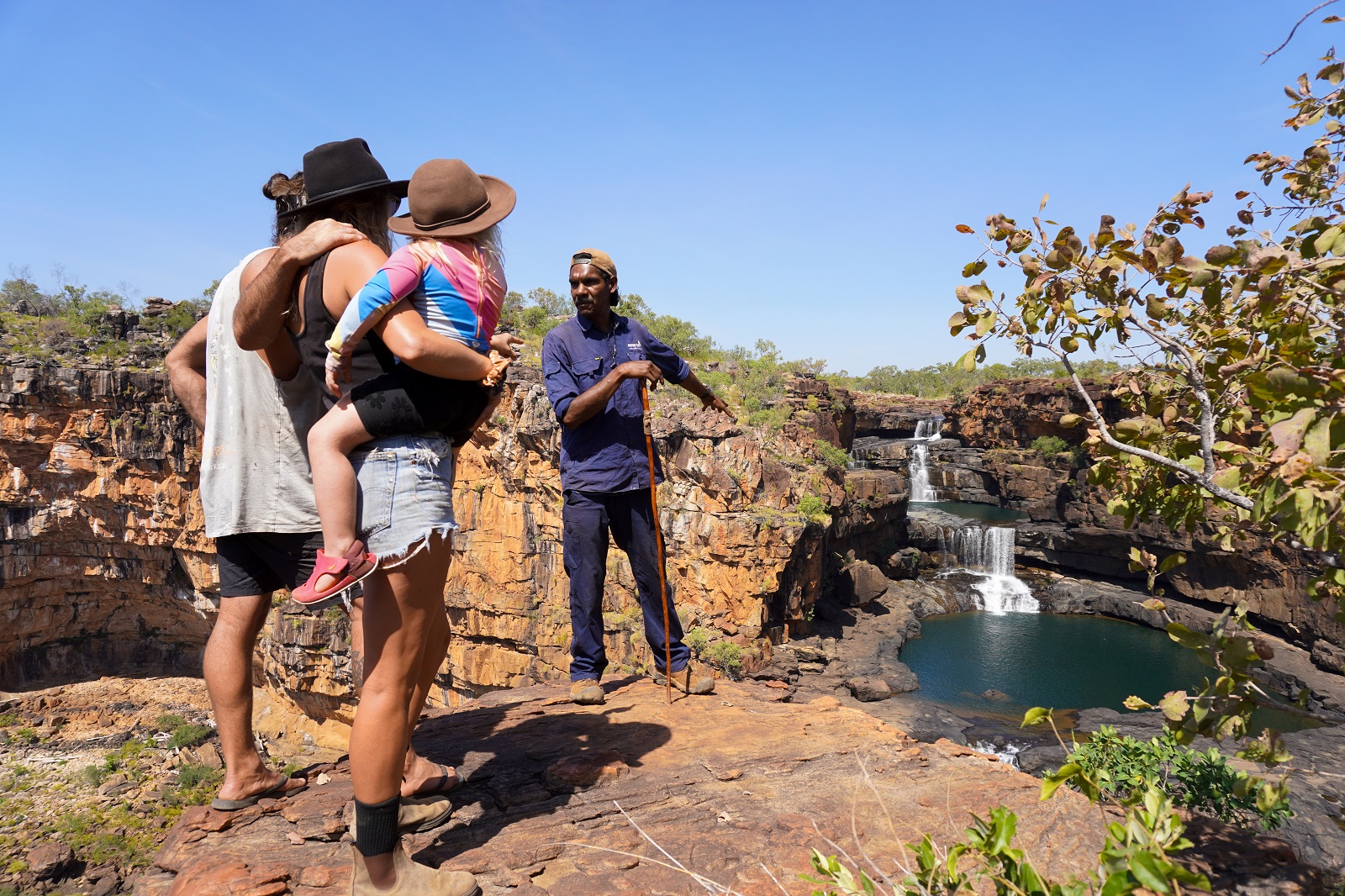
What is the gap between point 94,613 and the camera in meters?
26.4

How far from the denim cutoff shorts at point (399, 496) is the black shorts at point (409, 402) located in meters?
0.04

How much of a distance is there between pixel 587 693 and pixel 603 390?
1.57m

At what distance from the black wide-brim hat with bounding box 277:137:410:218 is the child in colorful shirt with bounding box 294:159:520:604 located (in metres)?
0.15

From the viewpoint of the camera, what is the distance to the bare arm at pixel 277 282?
1976 mm

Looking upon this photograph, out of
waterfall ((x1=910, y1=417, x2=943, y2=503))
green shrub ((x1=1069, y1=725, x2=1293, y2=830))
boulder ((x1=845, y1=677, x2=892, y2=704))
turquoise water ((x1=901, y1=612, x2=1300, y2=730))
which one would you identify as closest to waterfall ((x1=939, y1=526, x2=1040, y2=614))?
turquoise water ((x1=901, y1=612, x2=1300, y2=730))

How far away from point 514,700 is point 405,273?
2.95 metres

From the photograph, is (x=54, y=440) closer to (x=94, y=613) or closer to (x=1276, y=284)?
(x=94, y=613)

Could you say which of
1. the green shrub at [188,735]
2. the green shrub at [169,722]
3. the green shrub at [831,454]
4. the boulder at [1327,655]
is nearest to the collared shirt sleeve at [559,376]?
the green shrub at [831,454]

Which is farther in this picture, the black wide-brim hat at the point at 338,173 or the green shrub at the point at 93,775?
the green shrub at the point at 93,775

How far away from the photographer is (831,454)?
22625mm

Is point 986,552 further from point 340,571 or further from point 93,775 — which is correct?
point 340,571

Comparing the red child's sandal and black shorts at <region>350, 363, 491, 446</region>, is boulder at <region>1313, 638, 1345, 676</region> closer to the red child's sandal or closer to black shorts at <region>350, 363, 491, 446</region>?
black shorts at <region>350, 363, 491, 446</region>

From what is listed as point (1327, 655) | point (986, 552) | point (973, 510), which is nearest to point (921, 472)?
point (973, 510)

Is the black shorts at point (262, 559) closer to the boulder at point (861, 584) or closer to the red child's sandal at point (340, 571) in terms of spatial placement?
the red child's sandal at point (340, 571)
